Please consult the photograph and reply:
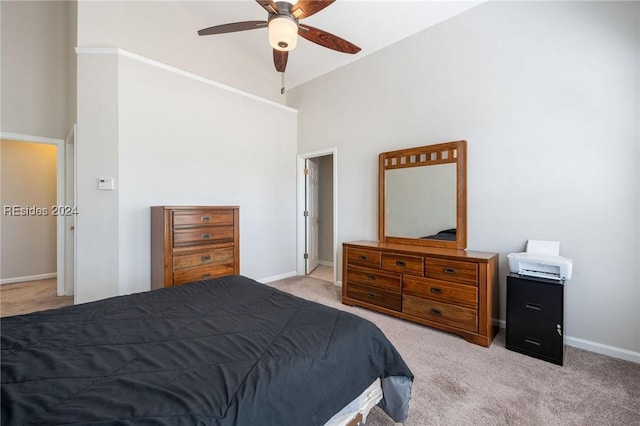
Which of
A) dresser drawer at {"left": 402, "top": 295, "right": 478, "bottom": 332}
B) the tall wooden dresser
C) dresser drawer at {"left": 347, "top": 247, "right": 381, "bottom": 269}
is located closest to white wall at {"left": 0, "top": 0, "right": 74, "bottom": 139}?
the tall wooden dresser

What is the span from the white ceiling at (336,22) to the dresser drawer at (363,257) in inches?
104

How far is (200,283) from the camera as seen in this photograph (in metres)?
2.00

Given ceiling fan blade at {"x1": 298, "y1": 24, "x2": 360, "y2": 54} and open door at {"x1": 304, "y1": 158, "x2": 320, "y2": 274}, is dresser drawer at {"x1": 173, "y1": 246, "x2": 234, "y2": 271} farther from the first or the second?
ceiling fan blade at {"x1": 298, "y1": 24, "x2": 360, "y2": 54}

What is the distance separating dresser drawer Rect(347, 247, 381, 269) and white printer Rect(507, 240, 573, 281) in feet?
4.10

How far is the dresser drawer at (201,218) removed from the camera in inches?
112

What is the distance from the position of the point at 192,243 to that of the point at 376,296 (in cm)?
209

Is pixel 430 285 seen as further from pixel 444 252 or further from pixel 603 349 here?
pixel 603 349

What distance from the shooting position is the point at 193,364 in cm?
100

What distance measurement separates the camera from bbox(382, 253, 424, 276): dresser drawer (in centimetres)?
274

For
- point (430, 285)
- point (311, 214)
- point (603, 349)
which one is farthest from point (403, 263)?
point (311, 214)

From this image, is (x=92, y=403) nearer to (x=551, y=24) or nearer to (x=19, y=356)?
(x=19, y=356)

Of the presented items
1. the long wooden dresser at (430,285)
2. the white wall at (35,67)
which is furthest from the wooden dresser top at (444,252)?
the white wall at (35,67)

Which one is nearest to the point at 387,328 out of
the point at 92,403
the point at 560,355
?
the point at 560,355

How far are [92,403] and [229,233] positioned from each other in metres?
2.48
